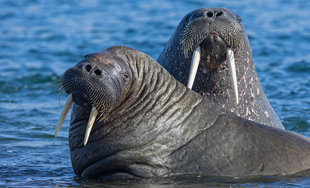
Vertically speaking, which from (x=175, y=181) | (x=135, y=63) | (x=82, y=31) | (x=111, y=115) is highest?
(x=135, y=63)

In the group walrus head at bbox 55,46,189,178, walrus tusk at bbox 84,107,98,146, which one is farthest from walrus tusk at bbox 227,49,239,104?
walrus tusk at bbox 84,107,98,146

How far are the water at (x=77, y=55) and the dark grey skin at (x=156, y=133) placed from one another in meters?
0.18

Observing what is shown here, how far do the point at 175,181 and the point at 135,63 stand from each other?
1.26 m

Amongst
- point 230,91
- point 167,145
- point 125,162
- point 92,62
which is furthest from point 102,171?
point 230,91

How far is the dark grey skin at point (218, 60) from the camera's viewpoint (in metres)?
8.10

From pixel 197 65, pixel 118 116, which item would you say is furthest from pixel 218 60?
pixel 118 116

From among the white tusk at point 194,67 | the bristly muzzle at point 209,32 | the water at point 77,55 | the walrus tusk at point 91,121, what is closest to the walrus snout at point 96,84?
the walrus tusk at point 91,121

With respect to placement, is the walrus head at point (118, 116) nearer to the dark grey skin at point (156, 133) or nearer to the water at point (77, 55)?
the dark grey skin at point (156, 133)

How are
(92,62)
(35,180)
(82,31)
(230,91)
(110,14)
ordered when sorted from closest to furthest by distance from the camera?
(92,62)
(35,180)
(230,91)
(82,31)
(110,14)

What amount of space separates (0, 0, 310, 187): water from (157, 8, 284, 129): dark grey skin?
61.1 inches

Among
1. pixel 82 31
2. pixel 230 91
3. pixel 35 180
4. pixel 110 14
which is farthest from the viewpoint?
pixel 110 14

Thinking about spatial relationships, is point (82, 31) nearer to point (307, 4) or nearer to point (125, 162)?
point (307, 4)

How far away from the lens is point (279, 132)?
729 centimetres

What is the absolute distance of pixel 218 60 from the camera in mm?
8445
